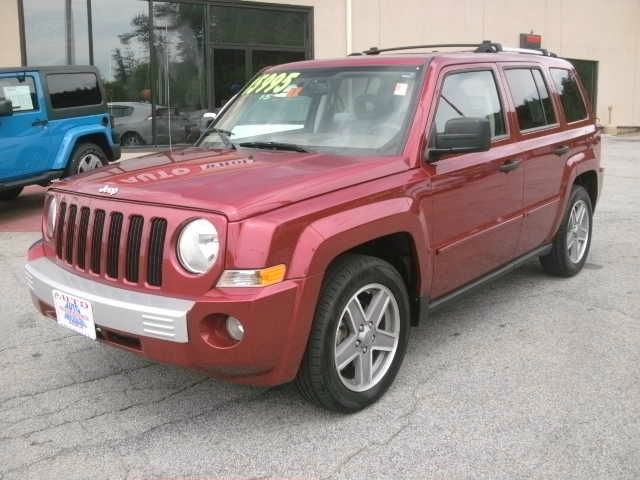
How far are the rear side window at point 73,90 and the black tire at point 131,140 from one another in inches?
194

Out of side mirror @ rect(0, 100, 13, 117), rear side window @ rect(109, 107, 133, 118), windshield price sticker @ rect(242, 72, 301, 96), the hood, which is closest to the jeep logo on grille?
the hood

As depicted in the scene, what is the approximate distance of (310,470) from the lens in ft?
9.86

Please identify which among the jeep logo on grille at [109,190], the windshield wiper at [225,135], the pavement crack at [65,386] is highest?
the windshield wiper at [225,135]

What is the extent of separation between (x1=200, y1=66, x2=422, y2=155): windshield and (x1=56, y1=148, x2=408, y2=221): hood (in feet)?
0.62

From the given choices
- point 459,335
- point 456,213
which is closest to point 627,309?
point 459,335

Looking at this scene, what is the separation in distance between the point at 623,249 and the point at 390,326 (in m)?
4.20

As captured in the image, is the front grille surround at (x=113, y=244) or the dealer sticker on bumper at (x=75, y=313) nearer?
the front grille surround at (x=113, y=244)

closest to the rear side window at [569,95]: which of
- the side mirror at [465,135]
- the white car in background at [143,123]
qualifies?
the side mirror at [465,135]

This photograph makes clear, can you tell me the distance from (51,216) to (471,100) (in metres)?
2.55

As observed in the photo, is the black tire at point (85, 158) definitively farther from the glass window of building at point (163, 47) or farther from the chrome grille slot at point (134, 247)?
the chrome grille slot at point (134, 247)

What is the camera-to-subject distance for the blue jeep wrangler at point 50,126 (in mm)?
8594

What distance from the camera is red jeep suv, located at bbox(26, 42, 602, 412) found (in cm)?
298

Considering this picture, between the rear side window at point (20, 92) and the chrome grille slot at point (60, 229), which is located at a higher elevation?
the rear side window at point (20, 92)

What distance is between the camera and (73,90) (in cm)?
965
